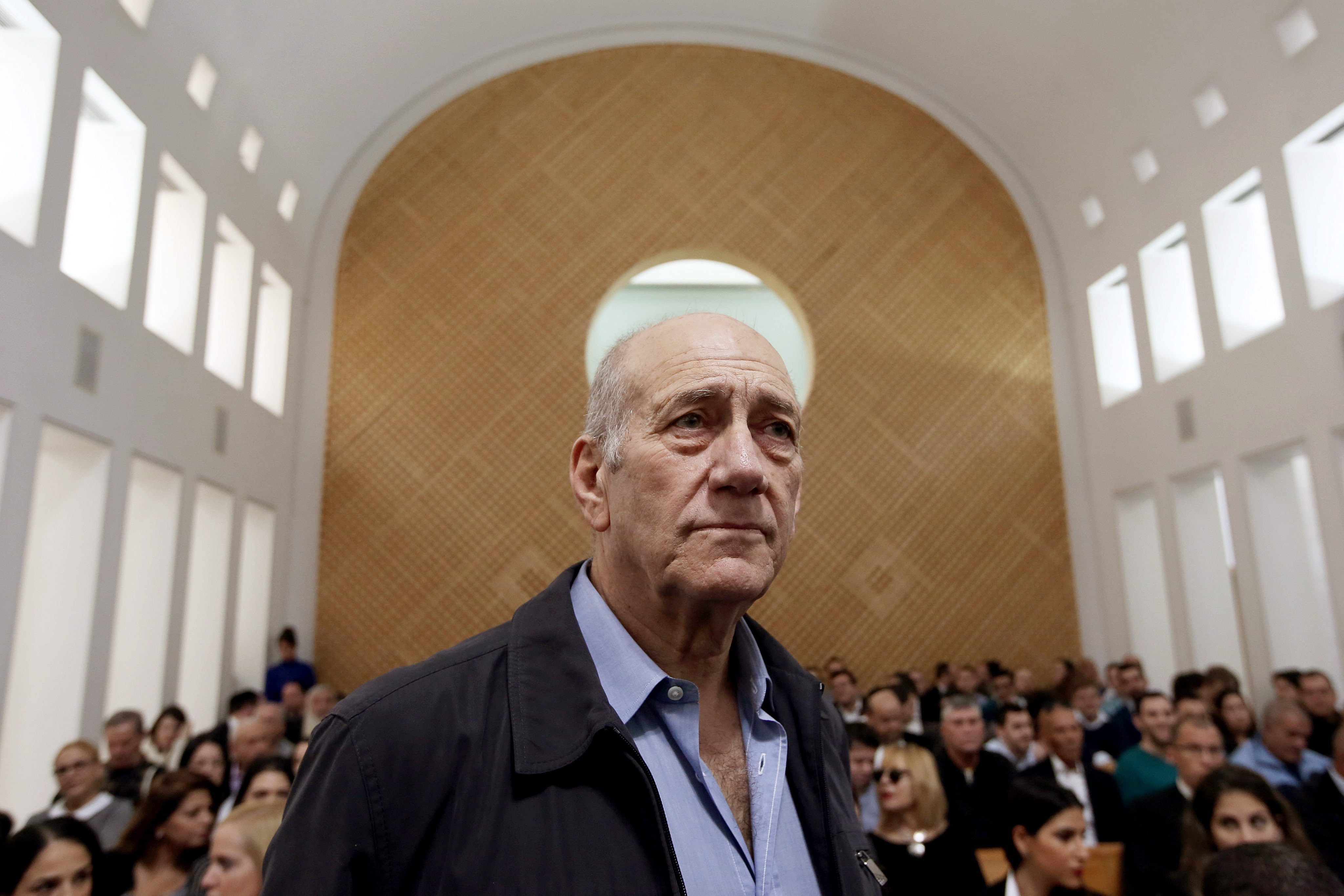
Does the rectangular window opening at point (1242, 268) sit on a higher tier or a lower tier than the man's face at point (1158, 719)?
higher

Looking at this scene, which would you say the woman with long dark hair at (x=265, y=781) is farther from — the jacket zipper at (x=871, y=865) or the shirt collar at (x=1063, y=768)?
the shirt collar at (x=1063, y=768)

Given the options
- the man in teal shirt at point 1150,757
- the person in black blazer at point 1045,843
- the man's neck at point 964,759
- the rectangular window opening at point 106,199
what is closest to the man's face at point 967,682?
the man in teal shirt at point 1150,757

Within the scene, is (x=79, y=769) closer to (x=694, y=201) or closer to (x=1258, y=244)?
(x=694, y=201)

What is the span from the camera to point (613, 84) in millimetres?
13945

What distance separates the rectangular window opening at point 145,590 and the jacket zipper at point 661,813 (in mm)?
8774

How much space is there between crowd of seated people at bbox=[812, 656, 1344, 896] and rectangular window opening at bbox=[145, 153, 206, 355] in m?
8.10

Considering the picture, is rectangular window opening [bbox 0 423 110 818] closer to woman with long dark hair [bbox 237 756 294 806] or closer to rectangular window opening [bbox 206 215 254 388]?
rectangular window opening [bbox 206 215 254 388]

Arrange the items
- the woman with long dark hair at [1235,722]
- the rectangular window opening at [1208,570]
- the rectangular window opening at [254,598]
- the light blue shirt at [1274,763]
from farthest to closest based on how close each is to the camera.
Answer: the rectangular window opening at [254,598] → the rectangular window opening at [1208,570] → the woman with long dark hair at [1235,722] → the light blue shirt at [1274,763]

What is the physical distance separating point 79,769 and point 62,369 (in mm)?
3626

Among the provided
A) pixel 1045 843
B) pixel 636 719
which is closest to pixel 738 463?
pixel 636 719

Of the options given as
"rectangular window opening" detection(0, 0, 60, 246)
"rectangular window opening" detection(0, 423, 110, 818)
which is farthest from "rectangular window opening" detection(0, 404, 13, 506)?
"rectangular window opening" detection(0, 0, 60, 246)

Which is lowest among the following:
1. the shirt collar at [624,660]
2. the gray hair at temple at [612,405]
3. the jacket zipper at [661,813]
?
the jacket zipper at [661,813]

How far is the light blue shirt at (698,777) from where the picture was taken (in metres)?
1.48

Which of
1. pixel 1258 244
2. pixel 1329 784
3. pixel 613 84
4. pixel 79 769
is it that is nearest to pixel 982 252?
pixel 1258 244
